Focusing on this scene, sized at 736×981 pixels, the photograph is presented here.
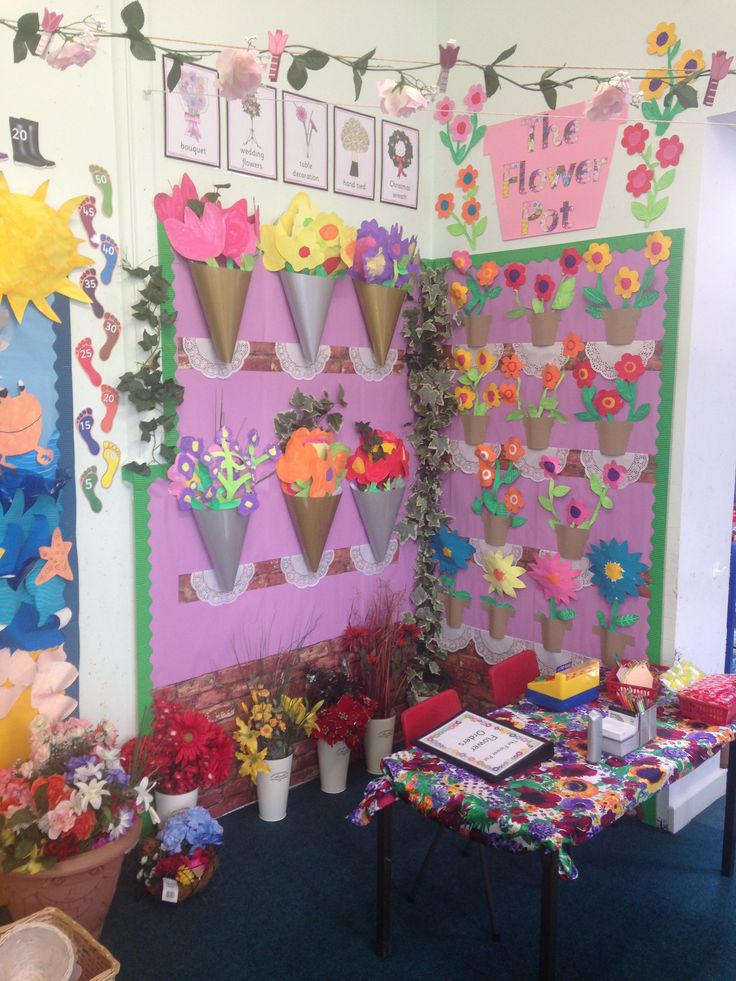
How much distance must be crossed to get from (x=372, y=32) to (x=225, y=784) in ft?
10.5

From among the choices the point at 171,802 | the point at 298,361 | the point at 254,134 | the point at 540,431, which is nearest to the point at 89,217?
the point at 254,134

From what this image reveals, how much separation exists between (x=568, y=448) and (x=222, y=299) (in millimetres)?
→ 1538

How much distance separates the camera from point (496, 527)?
379 centimetres

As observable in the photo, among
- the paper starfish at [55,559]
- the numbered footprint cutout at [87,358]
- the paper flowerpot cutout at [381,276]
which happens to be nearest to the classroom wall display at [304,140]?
the paper flowerpot cutout at [381,276]

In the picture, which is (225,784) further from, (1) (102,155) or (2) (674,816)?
(1) (102,155)

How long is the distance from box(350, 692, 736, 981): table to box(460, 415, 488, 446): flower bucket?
4.60 feet

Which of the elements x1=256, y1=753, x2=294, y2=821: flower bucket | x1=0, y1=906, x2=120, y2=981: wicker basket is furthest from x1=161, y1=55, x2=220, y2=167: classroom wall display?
x1=0, y1=906, x2=120, y2=981: wicker basket

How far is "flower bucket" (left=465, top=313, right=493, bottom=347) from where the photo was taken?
3.76m

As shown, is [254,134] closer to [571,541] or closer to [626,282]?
[626,282]

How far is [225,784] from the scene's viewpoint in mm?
3412

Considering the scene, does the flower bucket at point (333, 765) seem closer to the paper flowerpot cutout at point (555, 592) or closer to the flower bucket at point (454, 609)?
the flower bucket at point (454, 609)

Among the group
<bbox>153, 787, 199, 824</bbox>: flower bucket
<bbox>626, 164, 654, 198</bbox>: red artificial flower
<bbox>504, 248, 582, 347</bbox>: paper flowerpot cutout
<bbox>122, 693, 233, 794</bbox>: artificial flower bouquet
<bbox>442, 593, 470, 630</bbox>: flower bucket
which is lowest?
<bbox>153, 787, 199, 824</bbox>: flower bucket

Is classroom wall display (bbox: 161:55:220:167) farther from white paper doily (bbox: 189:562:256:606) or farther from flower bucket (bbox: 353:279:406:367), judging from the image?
white paper doily (bbox: 189:562:256:606)

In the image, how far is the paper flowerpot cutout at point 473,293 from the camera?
147 inches
